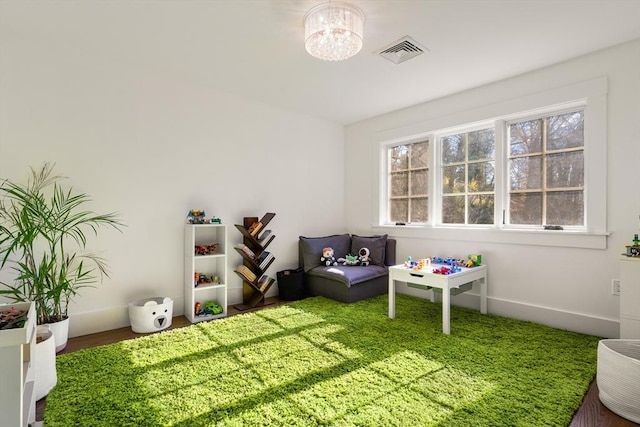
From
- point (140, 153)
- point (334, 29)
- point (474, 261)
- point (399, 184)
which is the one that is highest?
point (334, 29)

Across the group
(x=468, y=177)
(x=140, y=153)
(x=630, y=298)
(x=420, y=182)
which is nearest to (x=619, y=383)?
(x=630, y=298)

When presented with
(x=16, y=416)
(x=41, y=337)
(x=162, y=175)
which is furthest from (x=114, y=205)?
(x=16, y=416)

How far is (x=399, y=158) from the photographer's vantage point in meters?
4.31

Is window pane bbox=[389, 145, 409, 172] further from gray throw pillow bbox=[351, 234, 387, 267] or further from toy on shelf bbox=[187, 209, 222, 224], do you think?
toy on shelf bbox=[187, 209, 222, 224]

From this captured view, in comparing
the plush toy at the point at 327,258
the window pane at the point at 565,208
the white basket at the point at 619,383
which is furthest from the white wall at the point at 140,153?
the white basket at the point at 619,383

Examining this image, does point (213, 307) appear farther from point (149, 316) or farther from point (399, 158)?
point (399, 158)

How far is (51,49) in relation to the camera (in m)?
2.59

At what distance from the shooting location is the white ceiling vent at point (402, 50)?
2.46 m

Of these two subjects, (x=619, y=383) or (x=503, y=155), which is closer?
(x=619, y=383)

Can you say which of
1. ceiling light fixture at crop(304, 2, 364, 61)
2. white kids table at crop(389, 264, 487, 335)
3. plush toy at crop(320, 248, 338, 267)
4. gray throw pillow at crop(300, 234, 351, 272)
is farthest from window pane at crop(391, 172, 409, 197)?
ceiling light fixture at crop(304, 2, 364, 61)

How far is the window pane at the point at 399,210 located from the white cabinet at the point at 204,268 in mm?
2316

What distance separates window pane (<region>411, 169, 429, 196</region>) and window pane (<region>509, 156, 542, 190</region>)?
96 cm

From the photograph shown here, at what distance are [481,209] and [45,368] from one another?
12.8 feet

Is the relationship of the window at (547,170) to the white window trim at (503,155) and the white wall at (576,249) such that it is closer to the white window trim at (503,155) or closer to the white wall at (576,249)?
the white window trim at (503,155)
